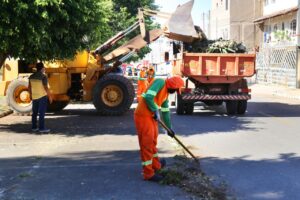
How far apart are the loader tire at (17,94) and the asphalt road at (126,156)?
0.35 m

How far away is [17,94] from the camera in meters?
15.4

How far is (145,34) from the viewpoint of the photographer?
16297 millimetres

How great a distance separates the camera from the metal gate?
2981 cm

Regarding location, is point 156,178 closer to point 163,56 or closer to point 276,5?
point 163,56

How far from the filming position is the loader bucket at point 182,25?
1528 centimetres

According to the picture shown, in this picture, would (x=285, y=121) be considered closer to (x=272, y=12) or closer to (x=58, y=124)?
(x=58, y=124)

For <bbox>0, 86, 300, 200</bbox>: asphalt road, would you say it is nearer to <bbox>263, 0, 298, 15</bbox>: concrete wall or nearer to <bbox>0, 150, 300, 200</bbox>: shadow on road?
<bbox>0, 150, 300, 200</bbox>: shadow on road

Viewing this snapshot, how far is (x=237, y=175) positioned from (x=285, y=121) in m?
7.05

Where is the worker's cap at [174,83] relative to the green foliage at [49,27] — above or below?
below

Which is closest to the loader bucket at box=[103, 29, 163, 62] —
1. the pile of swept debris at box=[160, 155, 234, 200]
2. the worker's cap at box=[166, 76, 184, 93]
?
the pile of swept debris at box=[160, 155, 234, 200]

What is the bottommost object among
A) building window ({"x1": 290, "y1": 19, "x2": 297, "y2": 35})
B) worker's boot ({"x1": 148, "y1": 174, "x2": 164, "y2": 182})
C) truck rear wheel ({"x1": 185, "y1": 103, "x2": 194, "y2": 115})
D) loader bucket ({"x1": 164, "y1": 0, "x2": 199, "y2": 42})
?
worker's boot ({"x1": 148, "y1": 174, "x2": 164, "y2": 182})

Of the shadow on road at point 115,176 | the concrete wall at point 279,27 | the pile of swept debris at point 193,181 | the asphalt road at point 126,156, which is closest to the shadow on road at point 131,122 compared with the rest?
the asphalt road at point 126,156

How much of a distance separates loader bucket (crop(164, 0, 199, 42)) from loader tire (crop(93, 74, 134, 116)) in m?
2.08

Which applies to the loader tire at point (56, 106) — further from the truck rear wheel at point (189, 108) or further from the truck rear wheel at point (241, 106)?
the truck rear wheel at point (241, 106)
